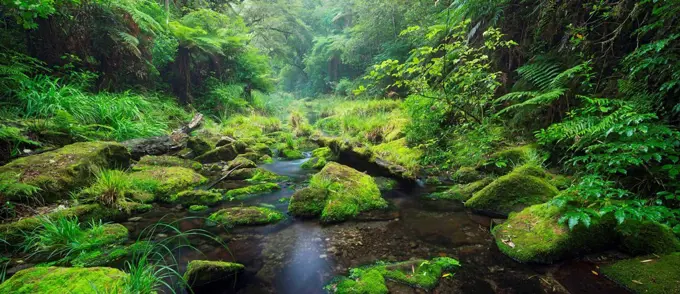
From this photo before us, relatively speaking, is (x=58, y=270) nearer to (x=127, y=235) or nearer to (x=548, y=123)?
(x=127, y=235)

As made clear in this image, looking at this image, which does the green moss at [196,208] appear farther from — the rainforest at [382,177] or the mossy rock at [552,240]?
the mossy rock at [552,240]

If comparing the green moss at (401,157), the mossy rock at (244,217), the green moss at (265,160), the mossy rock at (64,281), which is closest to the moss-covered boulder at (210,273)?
the mossy rock at (64,281)

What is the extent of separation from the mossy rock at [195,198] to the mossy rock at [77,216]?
0.42m

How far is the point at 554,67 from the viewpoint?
4.89m

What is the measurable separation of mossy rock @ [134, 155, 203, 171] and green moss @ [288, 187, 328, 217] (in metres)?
3.24

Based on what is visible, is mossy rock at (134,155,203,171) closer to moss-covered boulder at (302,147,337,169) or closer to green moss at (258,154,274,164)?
green moss at (258,154,274,164)

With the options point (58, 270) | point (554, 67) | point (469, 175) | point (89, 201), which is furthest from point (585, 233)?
point (89, 201)

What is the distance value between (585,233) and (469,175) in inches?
103

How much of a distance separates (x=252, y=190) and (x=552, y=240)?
13.9 ft

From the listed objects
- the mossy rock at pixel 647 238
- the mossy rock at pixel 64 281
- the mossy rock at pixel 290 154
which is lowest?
the mossy rock at pixel 290 154

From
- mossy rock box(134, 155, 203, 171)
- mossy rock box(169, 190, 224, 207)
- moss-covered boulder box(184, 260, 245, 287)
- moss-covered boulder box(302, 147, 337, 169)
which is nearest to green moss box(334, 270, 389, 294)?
moss-covered boulder box(184, 260, 245, 287)

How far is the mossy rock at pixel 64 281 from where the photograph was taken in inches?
70.5

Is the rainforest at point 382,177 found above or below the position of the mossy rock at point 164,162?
above

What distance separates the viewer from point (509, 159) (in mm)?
5039
